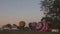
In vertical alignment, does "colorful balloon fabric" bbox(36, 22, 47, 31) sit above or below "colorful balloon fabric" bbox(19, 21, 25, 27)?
below

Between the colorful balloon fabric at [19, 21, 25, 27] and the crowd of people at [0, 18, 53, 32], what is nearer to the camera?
the crowd of people at [0, 18, 53, 32]

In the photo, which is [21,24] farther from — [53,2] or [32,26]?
[53,2]

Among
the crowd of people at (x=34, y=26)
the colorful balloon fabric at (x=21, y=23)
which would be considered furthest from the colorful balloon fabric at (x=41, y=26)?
the colorful balloon fabric at (x=21, y=23)

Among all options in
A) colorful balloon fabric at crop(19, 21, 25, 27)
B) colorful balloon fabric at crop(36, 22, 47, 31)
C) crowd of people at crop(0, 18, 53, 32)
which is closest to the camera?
colorful balloon fabric at crop(36, 22, 47, 31)

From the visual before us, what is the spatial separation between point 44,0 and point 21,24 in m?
7.22

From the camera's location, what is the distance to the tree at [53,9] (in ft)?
134

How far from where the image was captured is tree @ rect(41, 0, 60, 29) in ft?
134

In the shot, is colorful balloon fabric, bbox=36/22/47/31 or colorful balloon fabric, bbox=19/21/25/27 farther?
colorful balloon fabric, bbox=19/21/25/27

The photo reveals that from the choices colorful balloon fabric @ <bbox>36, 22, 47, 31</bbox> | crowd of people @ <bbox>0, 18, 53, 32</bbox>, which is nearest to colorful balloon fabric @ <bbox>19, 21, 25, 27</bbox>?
crowd of people @ <bbox>0, 18, 53, 32</bbox>

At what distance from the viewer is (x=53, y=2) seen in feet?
138

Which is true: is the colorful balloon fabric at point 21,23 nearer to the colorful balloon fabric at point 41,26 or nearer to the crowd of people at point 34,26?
the crowd of people at point 34,26

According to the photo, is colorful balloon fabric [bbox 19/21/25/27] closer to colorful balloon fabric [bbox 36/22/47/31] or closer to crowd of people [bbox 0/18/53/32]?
crowd of people [bbox 0/18/53/32]

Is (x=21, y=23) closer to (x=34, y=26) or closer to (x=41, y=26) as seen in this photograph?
(x=34, y=26)

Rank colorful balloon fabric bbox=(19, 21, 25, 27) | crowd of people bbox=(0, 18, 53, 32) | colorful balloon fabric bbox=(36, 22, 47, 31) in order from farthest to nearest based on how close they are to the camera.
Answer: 1. colorful balloon fabric bbox=(19, 21, 25, 27)
2. crowd of people bbox=(0, 18, 53, 32)
3. colorful balloon fabric bbox=(36, 22, 47, 31)
